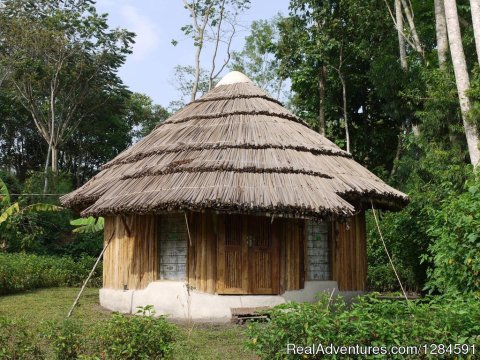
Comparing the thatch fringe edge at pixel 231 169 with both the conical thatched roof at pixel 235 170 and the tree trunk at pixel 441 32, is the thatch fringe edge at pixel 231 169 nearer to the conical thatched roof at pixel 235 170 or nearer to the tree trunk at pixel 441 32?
the conical thatched roof at pixel 235 170

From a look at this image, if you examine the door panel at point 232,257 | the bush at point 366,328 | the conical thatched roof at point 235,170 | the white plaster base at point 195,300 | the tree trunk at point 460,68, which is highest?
the tree trunk at point 460,68

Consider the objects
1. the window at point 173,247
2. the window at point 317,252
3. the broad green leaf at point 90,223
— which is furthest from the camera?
the broad green leaf at point 90,223

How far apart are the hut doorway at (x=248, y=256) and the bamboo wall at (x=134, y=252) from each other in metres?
1.54

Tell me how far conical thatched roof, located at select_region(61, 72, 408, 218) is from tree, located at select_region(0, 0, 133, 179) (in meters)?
14.4

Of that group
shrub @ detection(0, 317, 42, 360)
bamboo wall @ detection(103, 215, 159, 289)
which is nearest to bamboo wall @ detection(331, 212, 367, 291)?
bamboo wall @ detection(103, 215, 159, 289)

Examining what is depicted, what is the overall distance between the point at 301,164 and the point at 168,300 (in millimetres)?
3697

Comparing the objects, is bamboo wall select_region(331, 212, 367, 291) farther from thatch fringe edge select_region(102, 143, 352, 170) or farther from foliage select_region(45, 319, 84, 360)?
foliage select_region(45, 319, 84, 360)

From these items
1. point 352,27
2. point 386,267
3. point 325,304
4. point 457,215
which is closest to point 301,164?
point 457,215

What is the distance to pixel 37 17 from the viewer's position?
1026 inches

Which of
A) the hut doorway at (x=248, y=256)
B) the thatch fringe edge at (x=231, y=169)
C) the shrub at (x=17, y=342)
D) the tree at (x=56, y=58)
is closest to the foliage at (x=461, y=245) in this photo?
the thatch fringe edge at (x=231, y=169)

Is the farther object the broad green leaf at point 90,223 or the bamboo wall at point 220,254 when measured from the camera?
the broad green leaf at point 90,223

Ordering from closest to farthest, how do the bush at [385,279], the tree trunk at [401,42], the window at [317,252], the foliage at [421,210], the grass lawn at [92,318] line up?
the grass lawn at [92,318] → the window at [317,252] → the foliage at [421,210] → the bush at [385,279] → the tree trunk at [401,42]

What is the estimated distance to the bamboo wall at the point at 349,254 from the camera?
1195cm

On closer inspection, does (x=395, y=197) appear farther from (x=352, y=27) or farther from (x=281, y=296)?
(x=352, y=27)
